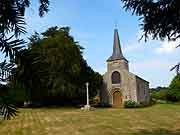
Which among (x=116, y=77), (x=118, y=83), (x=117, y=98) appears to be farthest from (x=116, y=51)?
(x=117, y=98)

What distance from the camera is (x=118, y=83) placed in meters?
45.2

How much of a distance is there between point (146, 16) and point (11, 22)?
18.5ft

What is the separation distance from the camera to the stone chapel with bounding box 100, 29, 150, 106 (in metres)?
44.2

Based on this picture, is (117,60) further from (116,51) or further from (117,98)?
(117,98)

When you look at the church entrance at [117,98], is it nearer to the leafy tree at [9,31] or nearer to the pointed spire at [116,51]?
the pointed spire at [116,51]

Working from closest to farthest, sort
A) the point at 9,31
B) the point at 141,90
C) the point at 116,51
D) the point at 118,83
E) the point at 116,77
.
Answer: the point at 9,31
the point at 118,83
the point at 116,77
the point at 116,51
the point at 141,90

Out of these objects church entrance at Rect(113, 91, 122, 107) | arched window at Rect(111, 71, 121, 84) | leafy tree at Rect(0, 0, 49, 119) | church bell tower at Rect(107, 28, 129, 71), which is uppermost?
church bell tower at Rect(107, 28, 129, 71)

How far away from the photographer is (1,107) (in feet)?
2.70

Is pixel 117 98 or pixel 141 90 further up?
pixel 141 90

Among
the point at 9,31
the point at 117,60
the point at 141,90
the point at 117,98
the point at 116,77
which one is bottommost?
the point at 9,31

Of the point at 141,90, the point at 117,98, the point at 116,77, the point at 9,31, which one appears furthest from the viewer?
the point at 141,90

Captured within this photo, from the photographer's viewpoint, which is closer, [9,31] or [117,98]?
[9,31]

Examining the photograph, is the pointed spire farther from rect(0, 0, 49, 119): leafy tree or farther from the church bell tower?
rect(0, 0, 49, 119): leafy tree

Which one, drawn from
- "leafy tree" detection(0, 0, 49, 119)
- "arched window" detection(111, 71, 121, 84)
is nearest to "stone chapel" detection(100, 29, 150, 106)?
"arched window" detection(111, 71, 121, 84)
